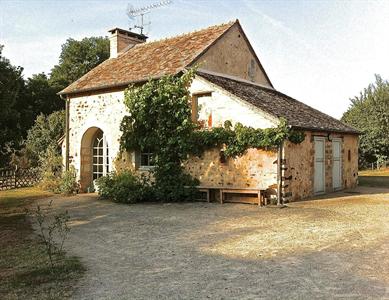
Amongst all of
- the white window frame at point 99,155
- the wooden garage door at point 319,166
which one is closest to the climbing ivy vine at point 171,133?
the wooden garage door at point 319,166

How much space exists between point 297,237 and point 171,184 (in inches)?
275

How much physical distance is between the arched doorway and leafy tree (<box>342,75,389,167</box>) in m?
24.0

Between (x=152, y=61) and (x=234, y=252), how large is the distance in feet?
39.8

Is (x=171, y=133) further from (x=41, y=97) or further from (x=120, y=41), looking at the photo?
(x=41, y=97)

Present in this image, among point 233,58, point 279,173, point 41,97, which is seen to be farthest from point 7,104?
point 41,97

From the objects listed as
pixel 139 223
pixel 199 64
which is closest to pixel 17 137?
pixel 139 223

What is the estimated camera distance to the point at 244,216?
10891mm

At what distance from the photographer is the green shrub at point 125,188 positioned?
14.2 meters

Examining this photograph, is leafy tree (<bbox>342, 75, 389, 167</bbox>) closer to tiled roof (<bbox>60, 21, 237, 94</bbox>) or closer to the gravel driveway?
tiled roof (<bbox>60, 21, 237, 94</bbox>)

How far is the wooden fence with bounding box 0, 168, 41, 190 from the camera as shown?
20.5 m

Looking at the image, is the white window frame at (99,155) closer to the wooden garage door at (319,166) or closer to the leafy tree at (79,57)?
the wooden garage door at (319,166)

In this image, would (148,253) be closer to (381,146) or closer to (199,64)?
(199,64)

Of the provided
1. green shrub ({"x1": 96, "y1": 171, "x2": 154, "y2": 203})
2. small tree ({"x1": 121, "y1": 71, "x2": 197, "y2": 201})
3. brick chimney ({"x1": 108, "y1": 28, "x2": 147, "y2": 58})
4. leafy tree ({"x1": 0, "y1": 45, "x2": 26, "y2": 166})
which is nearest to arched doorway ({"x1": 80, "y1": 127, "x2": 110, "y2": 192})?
green shrub ({"x1": 96, "y1": 171, "x2": 154, "y2": 203})

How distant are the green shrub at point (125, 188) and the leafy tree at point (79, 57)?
31.6 m
